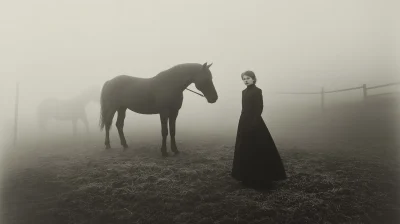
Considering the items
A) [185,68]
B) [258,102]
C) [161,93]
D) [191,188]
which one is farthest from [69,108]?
[258,102]

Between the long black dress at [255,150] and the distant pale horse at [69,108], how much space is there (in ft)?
32.7

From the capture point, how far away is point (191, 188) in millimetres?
3758

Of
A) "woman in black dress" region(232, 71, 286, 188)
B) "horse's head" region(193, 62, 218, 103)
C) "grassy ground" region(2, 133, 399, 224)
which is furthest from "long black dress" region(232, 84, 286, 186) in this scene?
"horse's head" region(193, 62, 218, 103)

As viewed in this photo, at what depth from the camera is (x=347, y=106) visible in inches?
477

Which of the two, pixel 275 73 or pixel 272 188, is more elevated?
pixel 275 73

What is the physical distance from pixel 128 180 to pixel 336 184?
3730 millimetres

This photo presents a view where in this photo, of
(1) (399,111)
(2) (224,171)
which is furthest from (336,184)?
(1) (399,111)

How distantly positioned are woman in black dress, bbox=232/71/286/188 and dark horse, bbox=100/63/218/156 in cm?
201

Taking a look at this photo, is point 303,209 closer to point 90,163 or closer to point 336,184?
point 336,184

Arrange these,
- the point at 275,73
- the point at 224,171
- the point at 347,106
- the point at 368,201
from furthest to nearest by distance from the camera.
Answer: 1. the point at 275,73
2. the point at 347,106
3. the point at 224,171
4. the point at 368,201

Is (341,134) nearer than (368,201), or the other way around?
(368,201)

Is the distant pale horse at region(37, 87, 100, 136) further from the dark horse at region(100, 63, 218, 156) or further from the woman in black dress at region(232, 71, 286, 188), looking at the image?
the woman in black dress at region(232, 71, 286, 188)

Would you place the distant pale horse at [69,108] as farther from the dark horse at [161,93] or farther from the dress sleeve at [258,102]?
the dress sleeve at [258,102]

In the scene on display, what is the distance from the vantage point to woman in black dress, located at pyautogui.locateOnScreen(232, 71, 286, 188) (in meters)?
3.64
